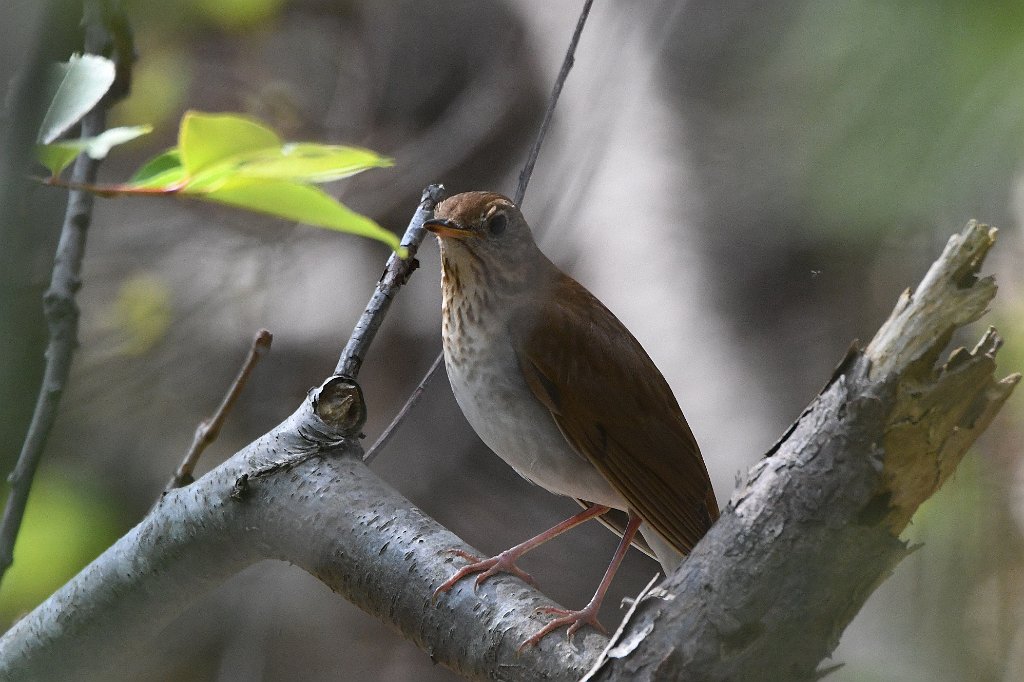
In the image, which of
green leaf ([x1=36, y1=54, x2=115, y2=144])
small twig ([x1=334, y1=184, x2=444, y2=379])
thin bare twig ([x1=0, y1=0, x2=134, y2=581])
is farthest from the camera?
small twig ([x1=334, y1=184, x2=444, y2=379])

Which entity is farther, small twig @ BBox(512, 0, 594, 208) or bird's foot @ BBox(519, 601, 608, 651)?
small twig @ BBox(512, 0, 594, 208)

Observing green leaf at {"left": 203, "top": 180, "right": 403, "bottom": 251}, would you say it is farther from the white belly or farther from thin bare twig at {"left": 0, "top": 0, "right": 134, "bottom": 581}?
the white belly

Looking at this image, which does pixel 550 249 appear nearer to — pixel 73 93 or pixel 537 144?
pixel 537 144

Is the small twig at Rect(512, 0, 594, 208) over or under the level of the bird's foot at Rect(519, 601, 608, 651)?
over

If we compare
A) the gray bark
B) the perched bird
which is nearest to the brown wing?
the perched bird

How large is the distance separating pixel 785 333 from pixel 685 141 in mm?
756

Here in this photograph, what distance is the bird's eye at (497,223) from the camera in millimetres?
2271

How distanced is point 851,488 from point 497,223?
1246mm

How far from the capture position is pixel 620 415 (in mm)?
2195

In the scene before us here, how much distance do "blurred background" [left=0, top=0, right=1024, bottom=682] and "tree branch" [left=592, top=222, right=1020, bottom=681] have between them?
5.9 inches

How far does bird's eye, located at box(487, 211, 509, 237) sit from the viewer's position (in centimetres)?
227

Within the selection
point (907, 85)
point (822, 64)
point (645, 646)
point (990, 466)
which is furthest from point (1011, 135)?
point (990, 466)

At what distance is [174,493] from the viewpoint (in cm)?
174

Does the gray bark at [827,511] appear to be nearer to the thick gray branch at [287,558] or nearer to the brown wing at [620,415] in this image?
the thick gray branch at [287,558]
